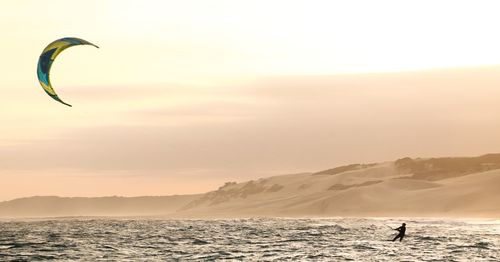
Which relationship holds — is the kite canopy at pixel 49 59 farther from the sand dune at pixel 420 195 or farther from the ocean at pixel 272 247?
the sand dune at pixel 420 195

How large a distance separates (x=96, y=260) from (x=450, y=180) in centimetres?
13349

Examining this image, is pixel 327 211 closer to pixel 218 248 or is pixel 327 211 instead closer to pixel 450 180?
pixel 450 180

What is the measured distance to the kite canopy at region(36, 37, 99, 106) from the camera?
6244 cm

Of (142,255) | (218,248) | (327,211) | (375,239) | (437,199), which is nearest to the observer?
(142,255)

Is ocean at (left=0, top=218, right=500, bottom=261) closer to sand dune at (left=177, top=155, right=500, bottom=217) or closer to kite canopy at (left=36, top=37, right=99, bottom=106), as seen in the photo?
kite canopy at (left=36, top=37, right=99, bottom=106)

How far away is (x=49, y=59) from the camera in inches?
2586

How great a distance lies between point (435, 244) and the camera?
212ft

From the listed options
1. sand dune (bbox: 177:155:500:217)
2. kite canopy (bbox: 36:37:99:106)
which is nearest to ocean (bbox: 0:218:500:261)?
kite canopy (bbox: 36:37:99:106)

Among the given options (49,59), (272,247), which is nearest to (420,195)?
(272,247)

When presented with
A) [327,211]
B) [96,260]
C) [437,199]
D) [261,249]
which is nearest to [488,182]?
[437,199]

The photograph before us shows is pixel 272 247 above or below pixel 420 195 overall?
below

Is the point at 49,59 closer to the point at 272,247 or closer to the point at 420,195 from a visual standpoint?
the point at 272,247

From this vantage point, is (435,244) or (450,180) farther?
(450,180)

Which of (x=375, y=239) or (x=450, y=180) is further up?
(x=450, y=180)
